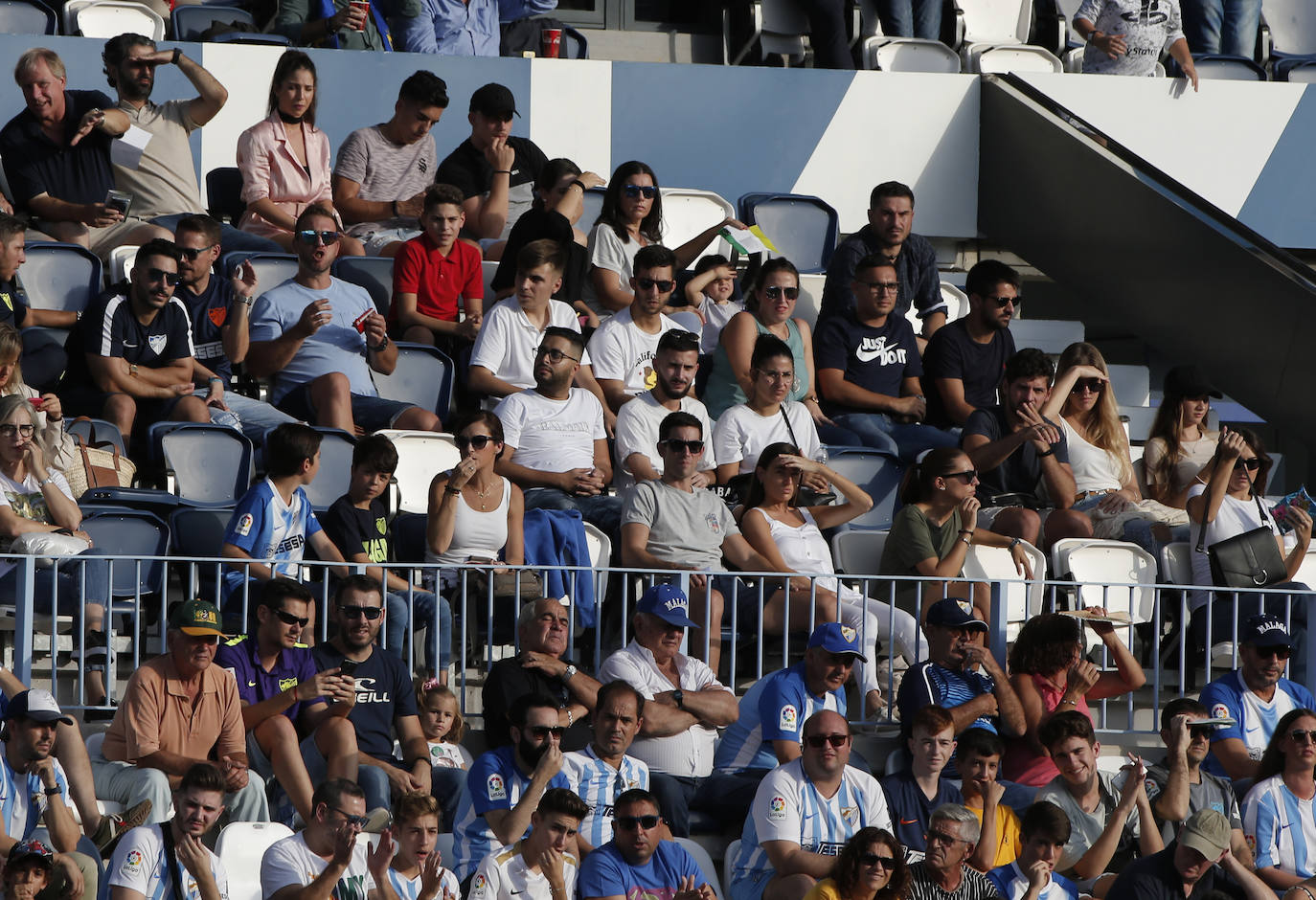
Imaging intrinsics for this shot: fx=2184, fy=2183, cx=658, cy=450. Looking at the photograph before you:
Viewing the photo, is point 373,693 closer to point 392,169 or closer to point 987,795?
point 987,795

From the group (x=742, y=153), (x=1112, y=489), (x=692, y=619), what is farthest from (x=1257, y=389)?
(x=692, y=619)

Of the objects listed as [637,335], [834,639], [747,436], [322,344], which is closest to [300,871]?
[834,639]

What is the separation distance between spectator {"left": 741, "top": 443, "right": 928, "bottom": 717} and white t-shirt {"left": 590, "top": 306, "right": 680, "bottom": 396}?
1.14 meters

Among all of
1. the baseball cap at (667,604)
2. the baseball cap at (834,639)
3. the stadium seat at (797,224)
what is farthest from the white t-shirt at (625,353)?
the baseball cap at (834,639)

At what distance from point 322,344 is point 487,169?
1750 mm

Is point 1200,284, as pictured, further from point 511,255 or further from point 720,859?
point 720,859

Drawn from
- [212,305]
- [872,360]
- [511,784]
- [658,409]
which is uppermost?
[212,305]

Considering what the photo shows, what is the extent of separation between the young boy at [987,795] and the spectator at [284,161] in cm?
433

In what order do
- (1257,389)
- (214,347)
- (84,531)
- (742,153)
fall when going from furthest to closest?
(742,153)
(1257,389)
(214,347)
(84,531)

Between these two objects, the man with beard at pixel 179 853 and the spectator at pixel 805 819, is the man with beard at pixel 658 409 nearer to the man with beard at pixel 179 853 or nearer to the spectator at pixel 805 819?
the spectator at pixel 805 819

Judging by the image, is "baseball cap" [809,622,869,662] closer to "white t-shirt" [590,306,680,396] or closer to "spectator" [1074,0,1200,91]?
"white t-shirt" [590,306,680,396]

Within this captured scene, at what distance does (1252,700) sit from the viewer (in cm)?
794

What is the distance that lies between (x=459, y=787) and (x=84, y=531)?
1.65 meters

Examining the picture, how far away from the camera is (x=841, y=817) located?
7152 millimetres
